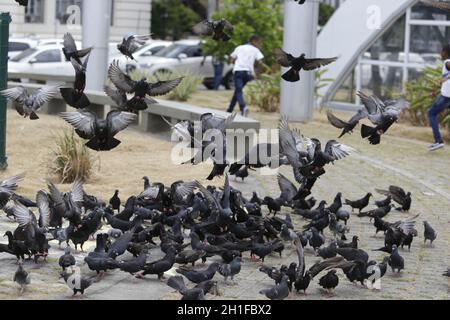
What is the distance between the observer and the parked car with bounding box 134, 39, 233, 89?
31906 mm

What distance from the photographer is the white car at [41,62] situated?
28.1 metres

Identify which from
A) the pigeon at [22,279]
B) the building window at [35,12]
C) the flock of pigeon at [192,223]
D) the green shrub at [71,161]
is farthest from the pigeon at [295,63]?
the building window at [35,12]

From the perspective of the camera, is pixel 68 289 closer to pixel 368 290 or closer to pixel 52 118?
pixel 368 290

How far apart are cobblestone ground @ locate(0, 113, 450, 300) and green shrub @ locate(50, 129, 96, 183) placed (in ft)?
5.77

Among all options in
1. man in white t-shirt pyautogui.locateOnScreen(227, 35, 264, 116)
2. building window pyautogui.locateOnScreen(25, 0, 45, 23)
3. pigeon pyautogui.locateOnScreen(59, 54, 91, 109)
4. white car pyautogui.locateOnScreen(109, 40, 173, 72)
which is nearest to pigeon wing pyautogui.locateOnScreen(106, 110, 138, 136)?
pigeon pyautogui.locateOnScreen(59, 54, 91, 109)

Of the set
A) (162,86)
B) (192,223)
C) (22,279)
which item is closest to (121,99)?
(162,86)

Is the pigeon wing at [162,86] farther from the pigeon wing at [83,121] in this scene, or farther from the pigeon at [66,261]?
the pigeon at [66,261]

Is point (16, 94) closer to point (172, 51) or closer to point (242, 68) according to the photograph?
point (242, 68)

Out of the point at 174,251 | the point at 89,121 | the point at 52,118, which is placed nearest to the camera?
the point at 174,251

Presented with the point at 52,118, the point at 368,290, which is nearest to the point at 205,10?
the point at 52,118

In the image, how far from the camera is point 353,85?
76.5 feet

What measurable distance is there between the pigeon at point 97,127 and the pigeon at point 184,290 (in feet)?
5.66

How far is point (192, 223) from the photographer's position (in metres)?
8.72
